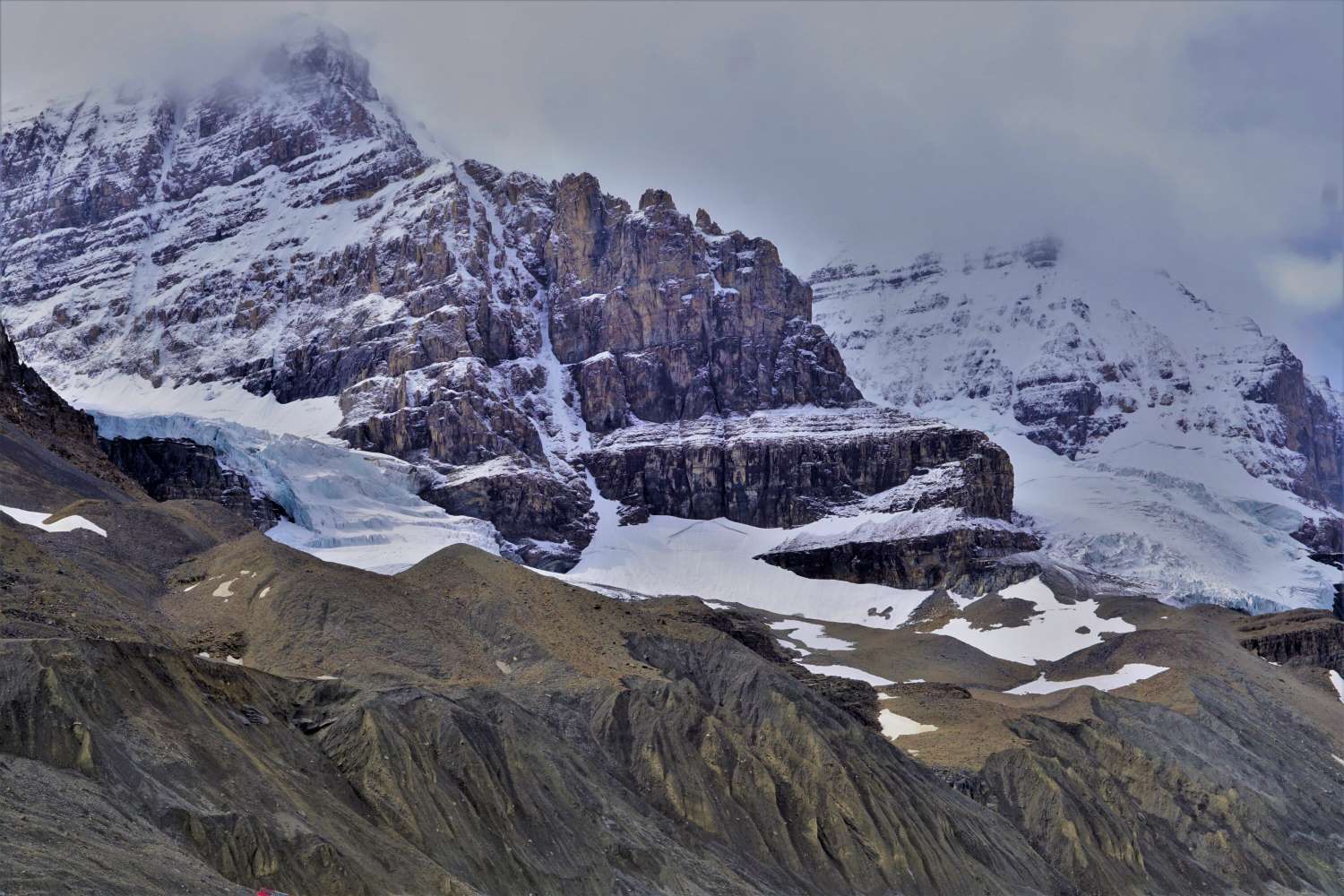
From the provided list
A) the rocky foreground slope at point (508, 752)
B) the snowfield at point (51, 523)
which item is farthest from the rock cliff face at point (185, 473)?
the snowfield at point (51, 523)

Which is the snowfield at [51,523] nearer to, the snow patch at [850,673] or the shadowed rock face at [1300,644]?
the snow patch at [850,673]

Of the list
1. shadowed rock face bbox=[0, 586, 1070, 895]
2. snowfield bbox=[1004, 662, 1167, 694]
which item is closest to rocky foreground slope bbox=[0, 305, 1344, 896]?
shadowed rock face bbox=[0, 586, 1070, 895]

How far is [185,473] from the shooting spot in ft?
639

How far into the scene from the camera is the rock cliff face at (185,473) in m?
192

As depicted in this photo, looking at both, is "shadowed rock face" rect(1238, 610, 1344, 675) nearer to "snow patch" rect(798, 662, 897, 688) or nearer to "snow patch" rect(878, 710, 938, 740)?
"snow patch" rect(798, 662, 897, 688)

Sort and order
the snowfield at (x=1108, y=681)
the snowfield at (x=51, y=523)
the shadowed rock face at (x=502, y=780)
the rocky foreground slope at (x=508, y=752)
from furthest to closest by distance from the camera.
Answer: the snowfield at (x=1108, y=681), the snowfield at (x=51, y=523), the rocky foreground slope at (x=508, y=752), the shadowed rock face at (x=502, y=780)

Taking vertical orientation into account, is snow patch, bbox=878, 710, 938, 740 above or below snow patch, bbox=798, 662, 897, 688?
below

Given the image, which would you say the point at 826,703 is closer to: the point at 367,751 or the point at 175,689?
the point at 367,751

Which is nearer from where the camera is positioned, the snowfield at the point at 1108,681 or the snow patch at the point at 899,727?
the snow patch at the point at 899,727

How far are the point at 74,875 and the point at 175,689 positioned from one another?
21084 mm

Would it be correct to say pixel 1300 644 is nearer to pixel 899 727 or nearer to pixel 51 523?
pixel 899 727

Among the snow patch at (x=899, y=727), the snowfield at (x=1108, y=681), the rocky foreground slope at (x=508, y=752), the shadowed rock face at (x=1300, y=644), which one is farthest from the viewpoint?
the shadowed rock face at (x=1300, y=644)

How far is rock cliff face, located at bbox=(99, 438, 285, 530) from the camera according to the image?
630 ft

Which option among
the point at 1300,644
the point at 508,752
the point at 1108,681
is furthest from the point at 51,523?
the point at 1300,644
